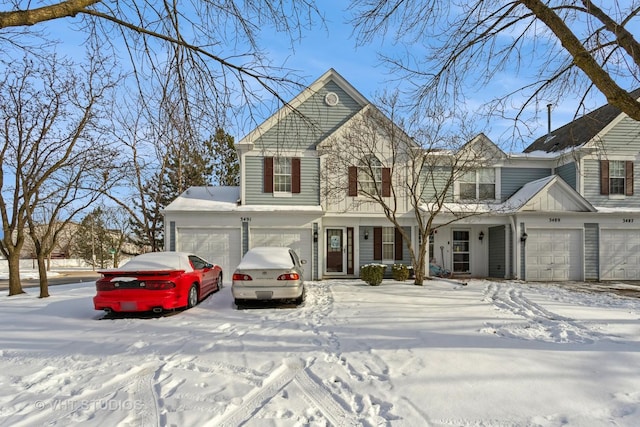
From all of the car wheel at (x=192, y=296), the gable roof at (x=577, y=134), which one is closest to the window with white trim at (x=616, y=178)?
the gable roof at (x=577, y=134)

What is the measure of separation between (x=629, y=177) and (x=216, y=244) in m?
18.1

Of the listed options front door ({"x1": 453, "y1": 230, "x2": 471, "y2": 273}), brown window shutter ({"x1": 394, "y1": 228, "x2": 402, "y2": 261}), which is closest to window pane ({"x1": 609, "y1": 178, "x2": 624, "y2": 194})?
front door ({"x1": 453, "y1": 230, "x2": 471, "y2": 273})

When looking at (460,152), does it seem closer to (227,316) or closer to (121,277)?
(227,316)

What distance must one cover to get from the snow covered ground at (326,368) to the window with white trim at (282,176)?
7710 mm

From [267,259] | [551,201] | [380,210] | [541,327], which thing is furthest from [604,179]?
[267,259]

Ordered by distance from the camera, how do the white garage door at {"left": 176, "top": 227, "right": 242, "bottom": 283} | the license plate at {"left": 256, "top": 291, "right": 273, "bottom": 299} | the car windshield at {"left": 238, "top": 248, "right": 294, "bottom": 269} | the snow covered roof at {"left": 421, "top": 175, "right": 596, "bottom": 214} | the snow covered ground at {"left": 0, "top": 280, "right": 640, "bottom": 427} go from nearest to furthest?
the snow covered ground at {"left": 0, "top": 280, "right": 640, "bottom": 427} < the license plate at {"left": 256, "top": 291, "right": 273, "bottom": 299} < the car windshield at {"left": 238, "top": 248, "right": 294, "bottom": 269} < the white garage door at {"left": 176, "top": 227, "right": 242, "bottom": 283} < the snow covered roof at {"left": 421, "top": 175, "right": 596, "bottom": 214}

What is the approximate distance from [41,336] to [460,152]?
1344 cm

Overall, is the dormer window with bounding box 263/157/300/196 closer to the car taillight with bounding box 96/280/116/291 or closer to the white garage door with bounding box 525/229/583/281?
the car taillight with bounding box 96/280/116/291

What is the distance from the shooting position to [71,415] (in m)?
3.27

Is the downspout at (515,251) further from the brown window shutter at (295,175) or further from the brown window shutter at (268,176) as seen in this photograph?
the brown window shutter at (268,176)

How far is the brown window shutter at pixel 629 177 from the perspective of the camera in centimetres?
1584

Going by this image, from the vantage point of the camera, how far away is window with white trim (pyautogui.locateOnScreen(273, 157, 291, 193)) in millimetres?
14992

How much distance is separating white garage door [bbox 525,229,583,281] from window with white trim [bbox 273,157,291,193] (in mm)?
10382

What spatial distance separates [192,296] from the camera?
8.55 m
